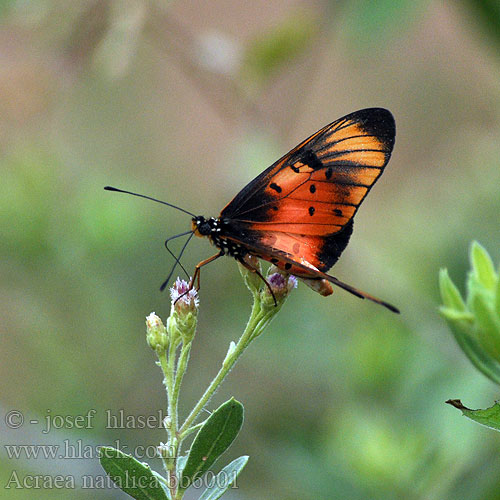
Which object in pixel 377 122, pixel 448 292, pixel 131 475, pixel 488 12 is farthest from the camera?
pixel 488 12

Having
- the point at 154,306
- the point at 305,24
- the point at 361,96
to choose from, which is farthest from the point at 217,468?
the point at 361,96

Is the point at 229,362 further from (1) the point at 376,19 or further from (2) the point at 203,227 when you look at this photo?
(1) the point at 376,19

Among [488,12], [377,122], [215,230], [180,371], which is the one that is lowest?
[180,371]

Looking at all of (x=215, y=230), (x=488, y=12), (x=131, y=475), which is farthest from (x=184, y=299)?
(x=488, y=12)

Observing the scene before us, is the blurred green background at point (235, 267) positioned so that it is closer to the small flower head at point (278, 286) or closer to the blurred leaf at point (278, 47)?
the blurred leaf at point (278, 47)

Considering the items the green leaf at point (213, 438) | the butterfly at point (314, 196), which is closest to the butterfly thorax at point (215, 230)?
the butterfly at point (314, 196)
